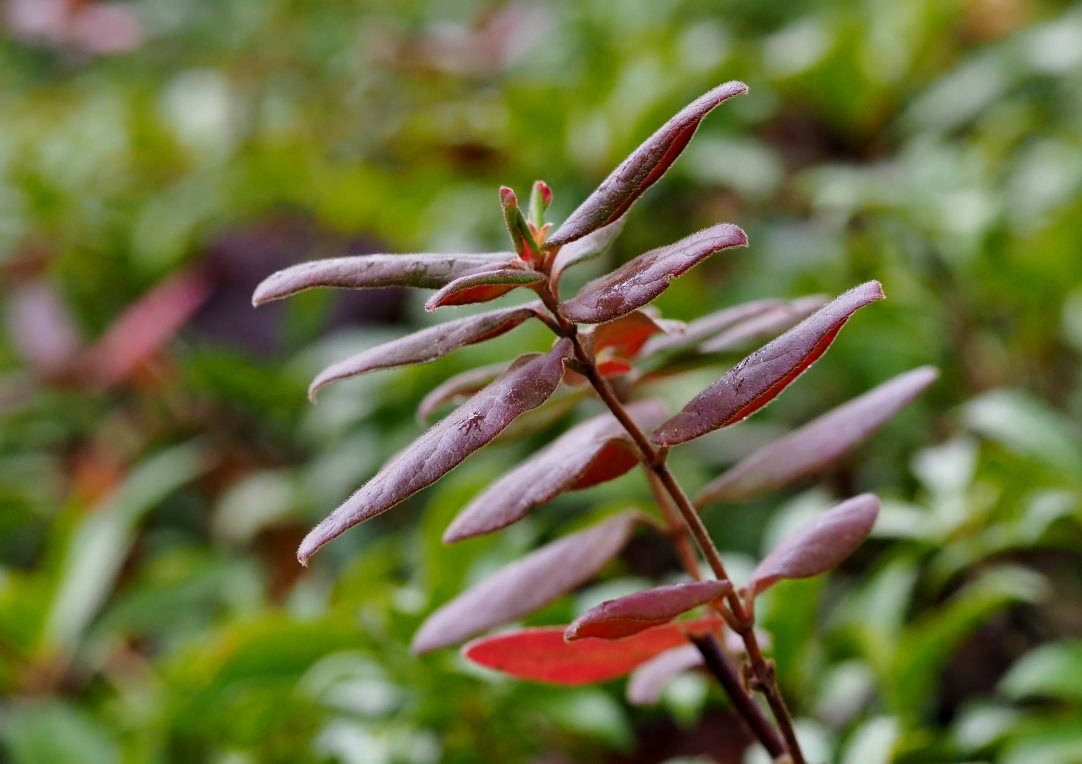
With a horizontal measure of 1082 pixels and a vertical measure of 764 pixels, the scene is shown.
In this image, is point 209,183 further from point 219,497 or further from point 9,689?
point 9,689

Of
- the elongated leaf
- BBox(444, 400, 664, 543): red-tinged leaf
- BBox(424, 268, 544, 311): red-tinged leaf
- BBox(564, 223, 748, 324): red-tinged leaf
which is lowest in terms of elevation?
BBox(444, 400, 664, 543): red-tinged leaf

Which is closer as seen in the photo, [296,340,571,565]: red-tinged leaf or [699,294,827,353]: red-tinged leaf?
[296,340,571,565]: red-tinged leaf

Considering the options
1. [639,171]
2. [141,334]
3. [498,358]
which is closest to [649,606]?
[639,171]

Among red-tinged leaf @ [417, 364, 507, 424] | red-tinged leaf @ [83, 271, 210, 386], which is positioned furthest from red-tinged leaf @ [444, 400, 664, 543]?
red-tinged leaf @ [83, 271, 210, 386]

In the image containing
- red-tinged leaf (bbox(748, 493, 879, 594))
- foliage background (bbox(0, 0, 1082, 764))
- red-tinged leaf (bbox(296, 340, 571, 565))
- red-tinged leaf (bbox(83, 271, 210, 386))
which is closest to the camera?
red-tinged leaf (bbox(296, 340, 571, 565))

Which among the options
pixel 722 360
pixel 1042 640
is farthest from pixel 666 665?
pixel 1042 640

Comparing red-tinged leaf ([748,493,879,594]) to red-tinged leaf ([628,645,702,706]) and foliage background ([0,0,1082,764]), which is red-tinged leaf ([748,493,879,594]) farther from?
foliage background ([0,0,1082,764])
